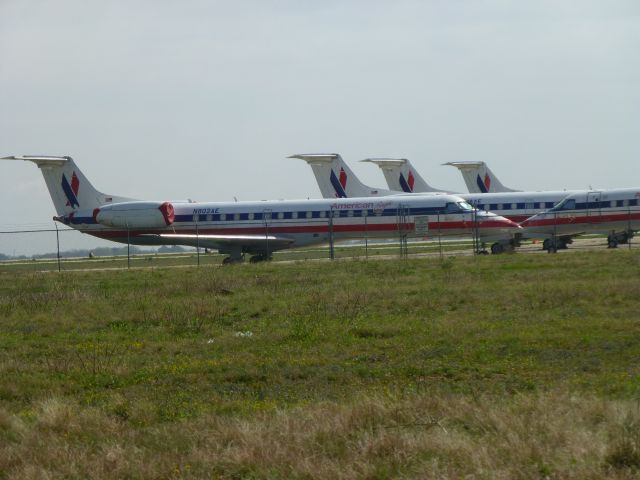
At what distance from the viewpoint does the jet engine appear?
46.8m

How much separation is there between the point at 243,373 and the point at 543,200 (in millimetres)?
39973

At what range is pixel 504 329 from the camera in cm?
1499

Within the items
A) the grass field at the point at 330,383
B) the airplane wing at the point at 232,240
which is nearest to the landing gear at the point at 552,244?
the airplane wing at the point at 232,240

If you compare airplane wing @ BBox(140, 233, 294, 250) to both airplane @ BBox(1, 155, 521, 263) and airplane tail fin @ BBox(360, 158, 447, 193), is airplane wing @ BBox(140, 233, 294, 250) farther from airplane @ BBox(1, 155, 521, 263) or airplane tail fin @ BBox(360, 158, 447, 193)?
airplane tail fin @ BBox(360, 158, 447, 193)

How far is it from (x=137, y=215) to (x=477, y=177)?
39.0 m

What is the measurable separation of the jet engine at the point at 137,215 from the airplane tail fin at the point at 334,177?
1793cm

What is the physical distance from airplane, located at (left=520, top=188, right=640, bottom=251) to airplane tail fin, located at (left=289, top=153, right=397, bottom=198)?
18.9 meters

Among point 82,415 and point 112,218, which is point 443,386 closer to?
point 82,415

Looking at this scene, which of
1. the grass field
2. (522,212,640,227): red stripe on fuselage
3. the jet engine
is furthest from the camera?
the jet engine

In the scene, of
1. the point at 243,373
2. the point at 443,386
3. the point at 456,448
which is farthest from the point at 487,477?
the point at 243,373

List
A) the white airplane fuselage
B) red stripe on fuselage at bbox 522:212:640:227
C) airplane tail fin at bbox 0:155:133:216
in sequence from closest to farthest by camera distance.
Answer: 1. the white airplane fuselage
2. red stripe on fuselage at bbox 522:212:640:227
3. airplane tail fin at bbox 0:155:133:216

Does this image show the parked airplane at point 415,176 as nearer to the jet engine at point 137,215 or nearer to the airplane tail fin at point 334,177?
the airplane tail fin at point 334,177

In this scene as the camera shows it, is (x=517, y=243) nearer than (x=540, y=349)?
No

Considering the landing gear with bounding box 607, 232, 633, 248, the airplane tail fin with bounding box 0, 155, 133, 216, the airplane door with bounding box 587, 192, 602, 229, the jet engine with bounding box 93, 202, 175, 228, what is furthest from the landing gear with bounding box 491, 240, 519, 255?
the airplane tail fin with bounding box 0, 155, 133, 216
